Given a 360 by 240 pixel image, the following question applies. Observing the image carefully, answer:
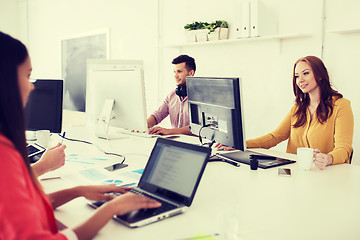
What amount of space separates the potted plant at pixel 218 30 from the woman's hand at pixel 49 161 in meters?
2.30

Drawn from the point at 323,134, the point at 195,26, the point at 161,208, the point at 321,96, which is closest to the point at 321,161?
the point at 323,134

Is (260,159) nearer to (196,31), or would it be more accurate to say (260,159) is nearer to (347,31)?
(347,31)

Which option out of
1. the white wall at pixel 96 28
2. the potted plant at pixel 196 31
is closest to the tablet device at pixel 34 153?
the potted plant at pixel 196 31

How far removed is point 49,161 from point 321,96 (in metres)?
1.64

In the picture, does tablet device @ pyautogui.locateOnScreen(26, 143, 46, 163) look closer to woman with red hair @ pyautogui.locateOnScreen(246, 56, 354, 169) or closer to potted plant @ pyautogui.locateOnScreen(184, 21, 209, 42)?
woman with red hair @ pyautogui.locateOnScreen(246, 56, 354, 169)

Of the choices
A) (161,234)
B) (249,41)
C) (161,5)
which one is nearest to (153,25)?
(161,5)

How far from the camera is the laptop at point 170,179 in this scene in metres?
1.07

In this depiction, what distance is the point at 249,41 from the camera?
10.8ft

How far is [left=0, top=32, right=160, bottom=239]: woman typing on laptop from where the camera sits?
0.69 metres

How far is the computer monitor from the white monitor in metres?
0.43

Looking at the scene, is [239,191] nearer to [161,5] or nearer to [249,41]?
[249,41]

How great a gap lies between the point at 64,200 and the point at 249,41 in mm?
2579

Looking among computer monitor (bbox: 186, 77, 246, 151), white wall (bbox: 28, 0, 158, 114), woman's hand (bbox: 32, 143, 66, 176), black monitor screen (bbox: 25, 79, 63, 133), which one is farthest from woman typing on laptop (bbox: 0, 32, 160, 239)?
white wall (bbox: 28, 0, 158, 114)

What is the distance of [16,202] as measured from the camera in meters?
0.70
